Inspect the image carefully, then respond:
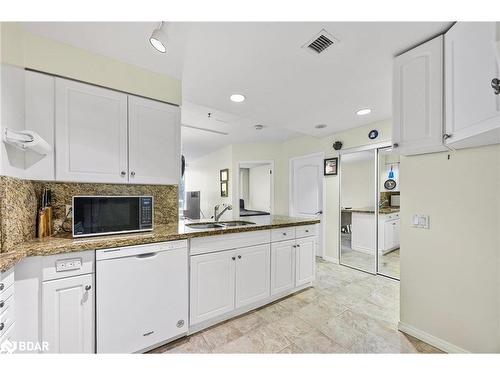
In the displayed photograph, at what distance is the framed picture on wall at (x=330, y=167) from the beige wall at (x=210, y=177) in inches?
82.6

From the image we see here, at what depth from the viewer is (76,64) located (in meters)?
1.58

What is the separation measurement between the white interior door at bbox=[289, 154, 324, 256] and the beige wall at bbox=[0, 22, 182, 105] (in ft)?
9.71

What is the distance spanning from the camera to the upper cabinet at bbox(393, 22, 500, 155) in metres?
1.14

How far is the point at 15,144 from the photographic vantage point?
1.24 metres

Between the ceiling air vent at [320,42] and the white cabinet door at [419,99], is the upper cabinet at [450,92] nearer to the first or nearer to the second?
Answer: the white cabinet door at [419,99]

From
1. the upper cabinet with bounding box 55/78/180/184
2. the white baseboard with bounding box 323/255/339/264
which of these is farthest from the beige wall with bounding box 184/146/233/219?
the upper cabinet with bounding box 55/78/180/184

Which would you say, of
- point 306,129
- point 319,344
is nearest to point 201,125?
point 306,129

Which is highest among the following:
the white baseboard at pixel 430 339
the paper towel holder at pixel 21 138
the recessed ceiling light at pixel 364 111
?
the recessed ceiling light at pixel 364 111

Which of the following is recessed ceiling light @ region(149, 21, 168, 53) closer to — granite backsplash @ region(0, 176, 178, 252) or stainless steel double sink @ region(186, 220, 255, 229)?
granite backsplash @ region(0, 176, 178, 252)

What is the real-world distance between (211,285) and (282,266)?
34.0 inches

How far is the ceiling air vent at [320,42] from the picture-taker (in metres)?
1.45

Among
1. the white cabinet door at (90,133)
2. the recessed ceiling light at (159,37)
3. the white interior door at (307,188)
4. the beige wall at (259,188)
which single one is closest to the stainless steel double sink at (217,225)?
the white cabinet door at (90,133)

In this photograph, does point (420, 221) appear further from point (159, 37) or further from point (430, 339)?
point (159, 37)
